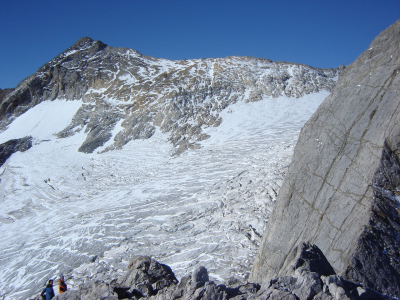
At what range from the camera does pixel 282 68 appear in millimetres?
44312

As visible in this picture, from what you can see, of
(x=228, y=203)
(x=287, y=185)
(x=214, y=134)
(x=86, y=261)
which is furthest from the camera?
(x=214, y=134)

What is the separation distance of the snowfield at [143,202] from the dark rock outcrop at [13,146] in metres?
0.98

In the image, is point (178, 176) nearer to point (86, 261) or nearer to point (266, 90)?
point (86, 261)

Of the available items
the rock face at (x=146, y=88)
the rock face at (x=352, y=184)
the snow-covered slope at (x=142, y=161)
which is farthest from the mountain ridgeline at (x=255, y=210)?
the rock face at (x=146, y=88)

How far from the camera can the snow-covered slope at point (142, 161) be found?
12328 millimetres

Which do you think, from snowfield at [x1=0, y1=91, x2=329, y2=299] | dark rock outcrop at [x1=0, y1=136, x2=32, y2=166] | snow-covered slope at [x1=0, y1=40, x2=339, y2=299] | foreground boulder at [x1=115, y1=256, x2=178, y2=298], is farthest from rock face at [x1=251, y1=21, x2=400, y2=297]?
dark rock outcrop at [x1=0, y1=136, x2=32, y2=166]

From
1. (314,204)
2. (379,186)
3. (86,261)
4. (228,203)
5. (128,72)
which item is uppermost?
(128,72)

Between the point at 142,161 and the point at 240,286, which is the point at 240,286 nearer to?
the point at 240,286

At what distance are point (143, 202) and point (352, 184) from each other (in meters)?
13.6

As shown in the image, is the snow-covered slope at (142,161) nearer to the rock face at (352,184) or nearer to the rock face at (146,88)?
the rock face at (146,88)

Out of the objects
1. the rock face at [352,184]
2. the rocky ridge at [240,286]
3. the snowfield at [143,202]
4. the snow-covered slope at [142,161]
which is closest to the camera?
the rocky ridge at [240,286]

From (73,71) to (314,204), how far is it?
47272 millimetres

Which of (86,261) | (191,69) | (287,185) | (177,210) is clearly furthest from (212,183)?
(191,69)

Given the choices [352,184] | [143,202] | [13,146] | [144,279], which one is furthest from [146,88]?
[352,184]
